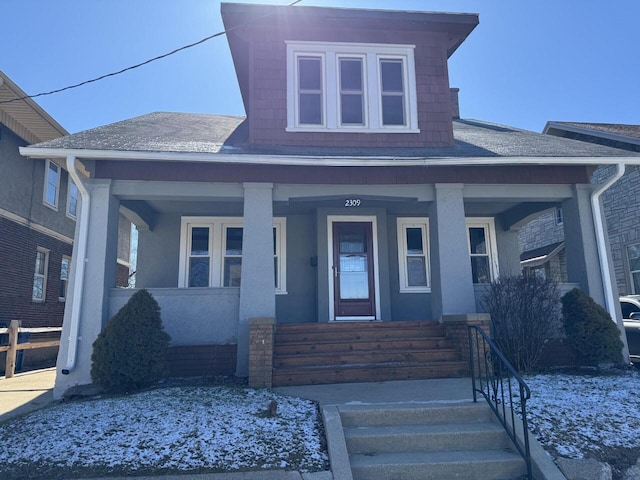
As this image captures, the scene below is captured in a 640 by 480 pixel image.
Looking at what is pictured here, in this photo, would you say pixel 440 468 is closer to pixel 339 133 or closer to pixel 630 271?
pixel 339 133

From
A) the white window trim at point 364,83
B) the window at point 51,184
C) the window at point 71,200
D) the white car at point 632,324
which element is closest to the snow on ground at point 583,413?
the white car at point 632,324

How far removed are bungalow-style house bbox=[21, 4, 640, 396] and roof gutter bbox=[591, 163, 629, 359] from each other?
37mm

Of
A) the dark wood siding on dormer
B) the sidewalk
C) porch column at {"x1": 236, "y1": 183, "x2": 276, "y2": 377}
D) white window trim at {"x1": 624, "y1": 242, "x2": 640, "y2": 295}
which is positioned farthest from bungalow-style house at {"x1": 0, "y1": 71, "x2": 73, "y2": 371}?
white window trim at {"x1": 624, "y1": 242, "x2": 640, "y2": 295}

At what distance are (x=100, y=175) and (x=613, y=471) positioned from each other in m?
7.58

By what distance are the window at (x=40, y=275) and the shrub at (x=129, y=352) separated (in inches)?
331

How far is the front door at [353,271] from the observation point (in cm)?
971

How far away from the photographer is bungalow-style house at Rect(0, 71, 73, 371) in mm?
11836

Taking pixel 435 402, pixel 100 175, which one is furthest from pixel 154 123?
pixel 435 402

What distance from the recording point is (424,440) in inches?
185

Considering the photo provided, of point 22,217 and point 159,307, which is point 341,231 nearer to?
point 159,307

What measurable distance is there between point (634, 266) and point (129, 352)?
13.2 meters

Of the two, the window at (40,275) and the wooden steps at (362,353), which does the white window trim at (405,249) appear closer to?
the wooden steps at (362,353)

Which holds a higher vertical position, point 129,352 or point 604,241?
point 604,241

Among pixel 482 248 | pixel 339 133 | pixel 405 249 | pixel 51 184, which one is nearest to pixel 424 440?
pixel 339 133
